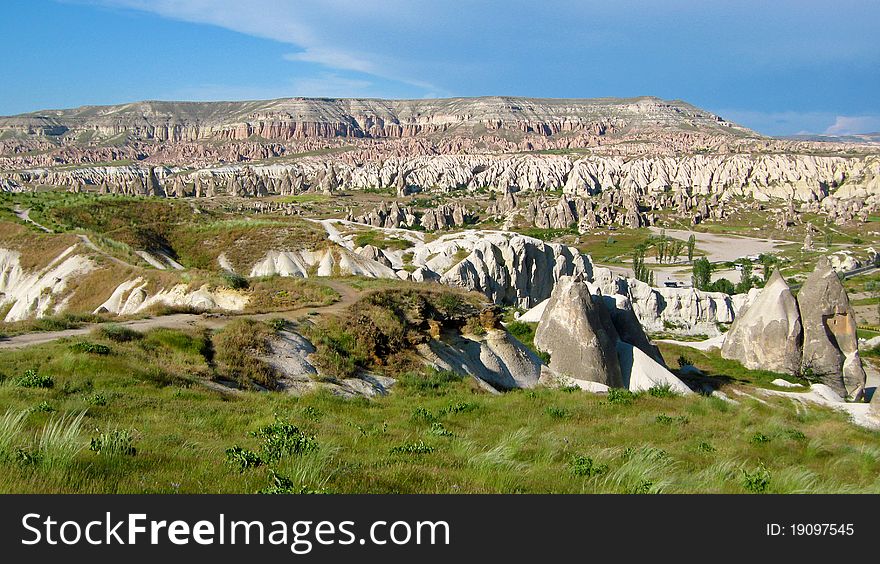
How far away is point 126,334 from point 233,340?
8.02 feet

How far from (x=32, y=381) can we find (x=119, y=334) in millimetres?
4599

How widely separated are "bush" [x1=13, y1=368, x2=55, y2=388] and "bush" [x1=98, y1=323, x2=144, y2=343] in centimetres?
366

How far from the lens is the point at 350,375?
15398 mm

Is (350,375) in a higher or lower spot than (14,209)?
lower

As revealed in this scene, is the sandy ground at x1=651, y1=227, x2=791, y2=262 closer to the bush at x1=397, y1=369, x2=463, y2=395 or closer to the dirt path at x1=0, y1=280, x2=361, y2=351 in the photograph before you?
the dirt path at x1=0, y1=280, x2=361, y2=351

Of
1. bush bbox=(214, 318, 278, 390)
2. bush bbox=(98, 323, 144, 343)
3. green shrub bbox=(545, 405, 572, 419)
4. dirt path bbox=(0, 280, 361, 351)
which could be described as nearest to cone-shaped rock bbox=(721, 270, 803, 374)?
dirt path bbox=(0, 280, 361, 351)

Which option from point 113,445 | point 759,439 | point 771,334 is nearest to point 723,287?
point 771,334

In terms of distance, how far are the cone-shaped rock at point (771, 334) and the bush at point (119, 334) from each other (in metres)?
32.2

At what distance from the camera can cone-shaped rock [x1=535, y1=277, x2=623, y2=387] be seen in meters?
23.4

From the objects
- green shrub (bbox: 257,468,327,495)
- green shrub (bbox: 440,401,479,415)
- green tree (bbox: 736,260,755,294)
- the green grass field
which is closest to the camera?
green shrub (bbox: 257,468,327,495)

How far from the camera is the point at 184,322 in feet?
53.6

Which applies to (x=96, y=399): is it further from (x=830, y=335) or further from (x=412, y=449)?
(x=830, y=335)
